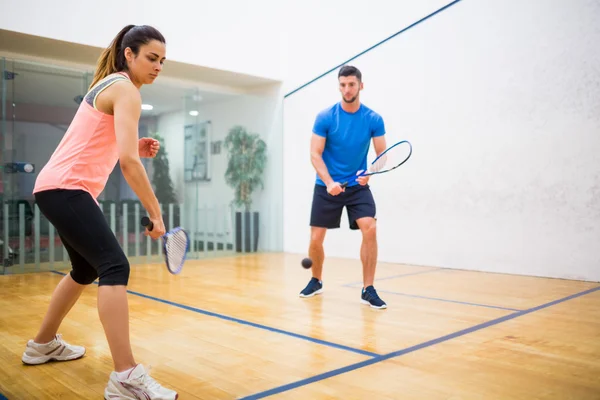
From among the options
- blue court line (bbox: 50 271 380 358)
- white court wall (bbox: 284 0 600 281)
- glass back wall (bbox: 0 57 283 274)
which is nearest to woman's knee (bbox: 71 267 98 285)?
blue court line (bbox: 50 271 380 358)

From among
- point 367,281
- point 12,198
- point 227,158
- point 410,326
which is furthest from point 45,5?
point 410,326

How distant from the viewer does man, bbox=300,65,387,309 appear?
10.1ft

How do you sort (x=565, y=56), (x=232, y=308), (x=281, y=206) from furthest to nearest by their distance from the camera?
(x=281, y=206) → (x=565, y=56) → (x=232, y=308)

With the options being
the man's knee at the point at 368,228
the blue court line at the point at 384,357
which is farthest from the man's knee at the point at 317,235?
the blue court line at the point at 384,357

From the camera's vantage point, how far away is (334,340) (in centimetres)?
228

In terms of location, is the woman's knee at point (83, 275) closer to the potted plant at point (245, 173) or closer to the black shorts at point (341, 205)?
the black shorts at point (341, 205)

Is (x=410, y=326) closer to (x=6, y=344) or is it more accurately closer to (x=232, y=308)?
(x=232, y=308)

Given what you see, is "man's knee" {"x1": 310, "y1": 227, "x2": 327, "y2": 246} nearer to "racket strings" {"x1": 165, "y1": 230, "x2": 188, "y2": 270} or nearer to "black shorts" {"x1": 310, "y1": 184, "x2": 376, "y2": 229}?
"black shorts" {"x1": 310, "y1": 184, "x2": 376, "y2": 229}

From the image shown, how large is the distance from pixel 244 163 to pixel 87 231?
15.8 feet

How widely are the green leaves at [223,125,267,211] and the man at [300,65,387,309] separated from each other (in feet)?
10.2

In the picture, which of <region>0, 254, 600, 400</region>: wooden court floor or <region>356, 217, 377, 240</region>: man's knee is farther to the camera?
<region>356, 217, 377, 240</region>: man's knee

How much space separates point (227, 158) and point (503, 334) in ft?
14.2

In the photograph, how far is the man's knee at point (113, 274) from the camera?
150 centimetres

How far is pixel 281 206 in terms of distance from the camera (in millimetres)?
6664
